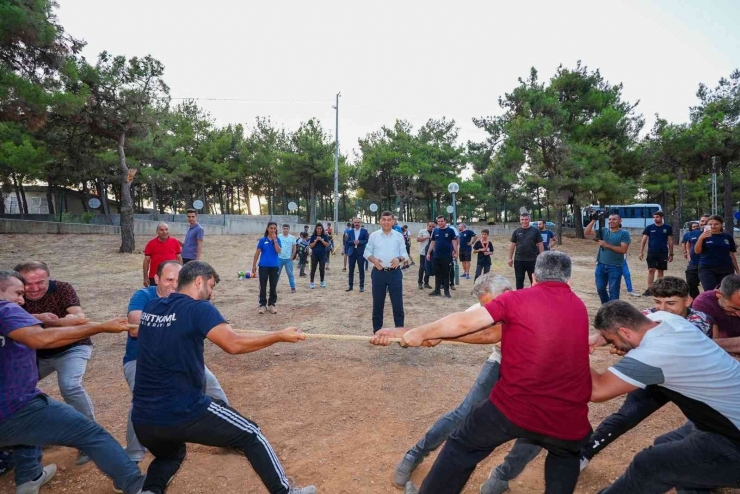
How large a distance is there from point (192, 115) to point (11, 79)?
24178 millimetres

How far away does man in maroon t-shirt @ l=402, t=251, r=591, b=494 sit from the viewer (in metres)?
2.04

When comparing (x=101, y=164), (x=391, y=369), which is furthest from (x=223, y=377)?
(x=101, y=164)

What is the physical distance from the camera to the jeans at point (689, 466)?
2.11 metres

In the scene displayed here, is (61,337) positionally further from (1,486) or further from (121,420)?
(121,420)

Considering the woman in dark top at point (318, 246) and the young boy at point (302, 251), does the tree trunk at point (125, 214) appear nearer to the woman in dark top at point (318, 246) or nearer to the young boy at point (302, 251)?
the young boy at point (302, 251)

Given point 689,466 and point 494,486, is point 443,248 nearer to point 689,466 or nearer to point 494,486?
point 494,486

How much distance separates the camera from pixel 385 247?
6.32 meters

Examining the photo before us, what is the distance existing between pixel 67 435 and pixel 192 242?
591cm

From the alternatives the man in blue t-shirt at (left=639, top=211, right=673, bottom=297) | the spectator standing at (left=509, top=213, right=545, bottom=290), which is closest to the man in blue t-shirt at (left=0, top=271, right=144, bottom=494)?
the spectator standing at (left=509, top=213, right=545, bottom=290)

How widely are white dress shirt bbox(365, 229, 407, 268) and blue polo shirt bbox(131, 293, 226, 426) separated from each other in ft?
13.3

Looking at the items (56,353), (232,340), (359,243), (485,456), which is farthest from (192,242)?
(485,456)

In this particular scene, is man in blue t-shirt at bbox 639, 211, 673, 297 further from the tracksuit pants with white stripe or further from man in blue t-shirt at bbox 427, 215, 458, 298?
the tracksuit pants with white stripe

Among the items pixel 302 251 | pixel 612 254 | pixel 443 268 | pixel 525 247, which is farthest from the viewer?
pixel 302 251

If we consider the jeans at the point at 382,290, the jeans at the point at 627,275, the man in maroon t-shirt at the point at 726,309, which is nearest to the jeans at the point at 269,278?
the jeans at the point at 382,290
